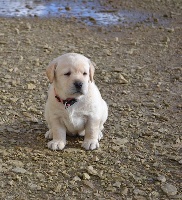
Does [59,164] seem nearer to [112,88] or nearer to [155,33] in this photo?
[112,88]

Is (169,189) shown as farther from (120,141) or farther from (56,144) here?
(56,144)

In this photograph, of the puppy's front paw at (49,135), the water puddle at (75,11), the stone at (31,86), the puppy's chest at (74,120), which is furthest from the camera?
the water puddle at (75,11)

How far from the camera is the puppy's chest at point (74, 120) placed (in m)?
4.21

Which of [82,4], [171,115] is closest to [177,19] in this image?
[82,4]

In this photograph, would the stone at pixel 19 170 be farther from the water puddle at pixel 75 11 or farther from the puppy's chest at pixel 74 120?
the water puddle at pixel 75 11

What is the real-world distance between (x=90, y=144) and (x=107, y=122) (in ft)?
2.68

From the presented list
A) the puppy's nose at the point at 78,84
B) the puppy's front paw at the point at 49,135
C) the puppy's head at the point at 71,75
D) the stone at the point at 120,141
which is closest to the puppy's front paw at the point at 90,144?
the stone at the point at 120,141

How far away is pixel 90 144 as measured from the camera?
429 cm

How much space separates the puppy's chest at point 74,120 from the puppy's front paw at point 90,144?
6.1 inches

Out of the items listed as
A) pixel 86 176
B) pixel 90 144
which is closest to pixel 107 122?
pixel 90 144

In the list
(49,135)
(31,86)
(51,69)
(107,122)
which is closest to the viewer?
(51,69)

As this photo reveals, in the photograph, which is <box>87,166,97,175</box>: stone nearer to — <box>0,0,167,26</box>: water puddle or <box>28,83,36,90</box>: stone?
<box>28,83,36,90</box>: stone

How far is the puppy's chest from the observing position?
421 cm

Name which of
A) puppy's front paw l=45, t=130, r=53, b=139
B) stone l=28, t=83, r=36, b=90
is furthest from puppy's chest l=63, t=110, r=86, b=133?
stone l=28, t=83, r=36, b=90
